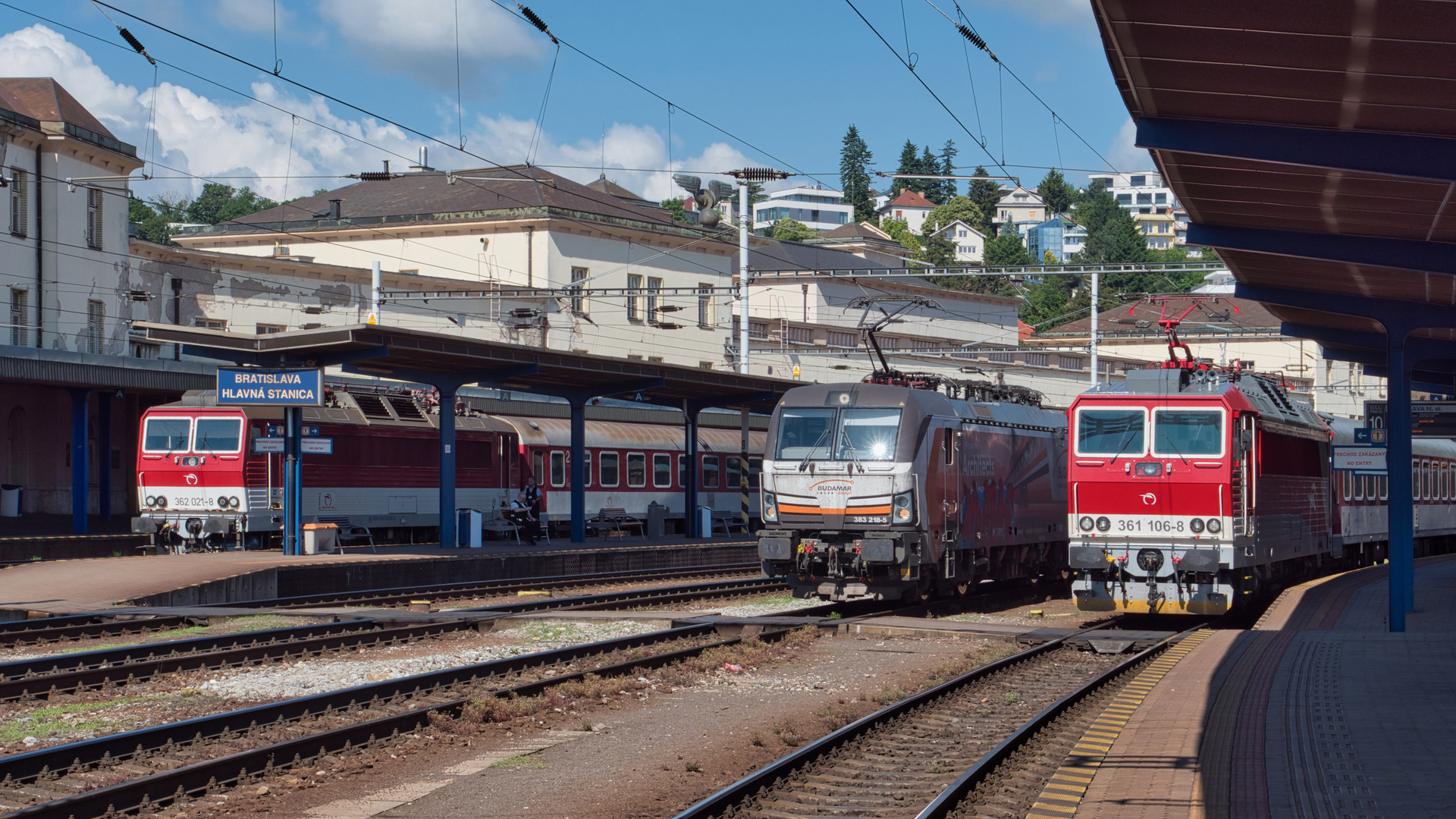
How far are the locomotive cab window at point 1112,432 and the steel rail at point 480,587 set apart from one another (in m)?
10.7

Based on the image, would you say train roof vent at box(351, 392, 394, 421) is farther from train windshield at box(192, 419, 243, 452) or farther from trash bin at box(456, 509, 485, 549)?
train windshield at box(192, 419, 243, 452)

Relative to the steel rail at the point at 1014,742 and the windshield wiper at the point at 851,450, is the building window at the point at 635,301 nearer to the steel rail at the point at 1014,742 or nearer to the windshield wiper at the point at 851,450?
the windshield wiper at the point at 851,450

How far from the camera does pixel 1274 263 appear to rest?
55.8ft

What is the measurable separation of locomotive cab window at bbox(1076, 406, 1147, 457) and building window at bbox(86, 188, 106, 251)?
33.1 metres

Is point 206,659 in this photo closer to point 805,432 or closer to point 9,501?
point 805,432

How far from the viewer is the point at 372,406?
106ft

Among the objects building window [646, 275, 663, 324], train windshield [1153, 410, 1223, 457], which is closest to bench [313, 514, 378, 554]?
train windshield [1153, 410, 1223, 457]

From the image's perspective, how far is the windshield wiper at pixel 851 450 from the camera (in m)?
19.6

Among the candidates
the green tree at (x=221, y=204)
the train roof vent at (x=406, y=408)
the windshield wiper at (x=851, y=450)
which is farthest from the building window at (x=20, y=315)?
the green tree at (x=221, y=204)

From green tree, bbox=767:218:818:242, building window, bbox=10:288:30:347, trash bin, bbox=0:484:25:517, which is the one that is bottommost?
trash bin, bbox=0:484:25:517

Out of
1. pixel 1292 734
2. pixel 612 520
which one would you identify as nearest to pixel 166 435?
pixel 612 520

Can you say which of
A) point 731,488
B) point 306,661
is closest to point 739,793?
point 306,661

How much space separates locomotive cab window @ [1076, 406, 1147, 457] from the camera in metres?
19.2

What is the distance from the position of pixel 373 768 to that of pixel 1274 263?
12.2m
